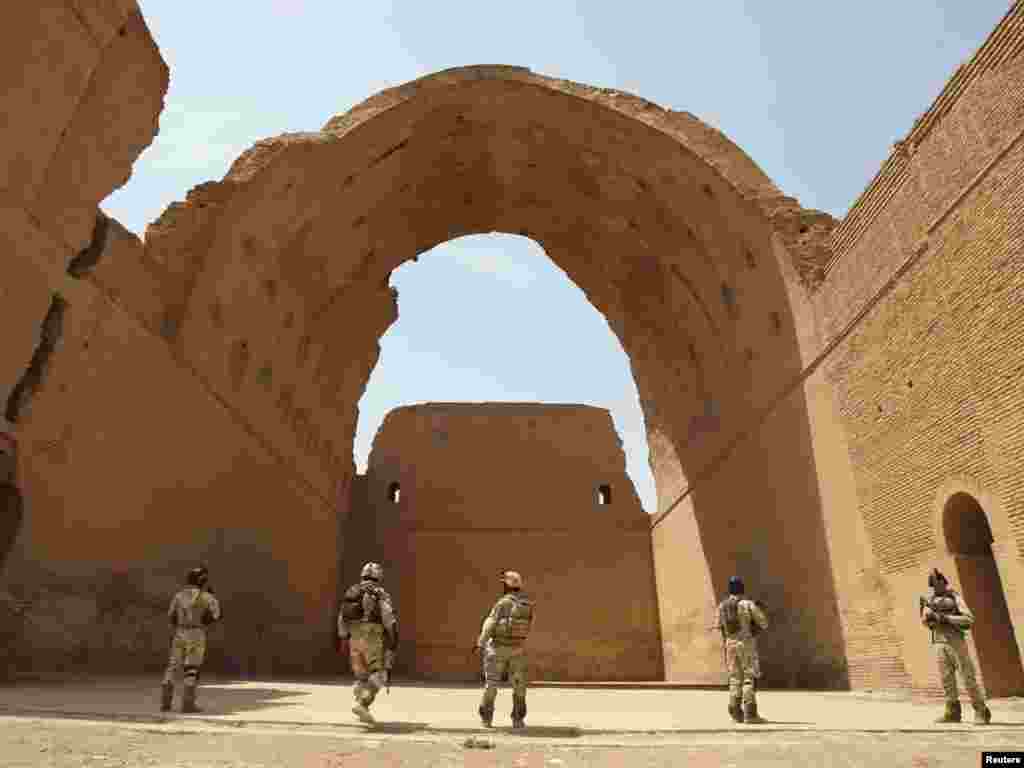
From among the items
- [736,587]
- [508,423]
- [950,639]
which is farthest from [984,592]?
[508,423]

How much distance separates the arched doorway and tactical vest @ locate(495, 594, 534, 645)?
534 centimetres

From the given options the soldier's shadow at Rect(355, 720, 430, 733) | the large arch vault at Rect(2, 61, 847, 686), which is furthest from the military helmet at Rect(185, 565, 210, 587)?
the large arch vault at Rect(2, 61, 847, 686)

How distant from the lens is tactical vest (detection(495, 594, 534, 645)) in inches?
228

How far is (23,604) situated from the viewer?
8.55 metres

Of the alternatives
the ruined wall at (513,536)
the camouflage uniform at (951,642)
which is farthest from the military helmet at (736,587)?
the ruined wall at (513,536)

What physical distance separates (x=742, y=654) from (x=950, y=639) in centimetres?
174

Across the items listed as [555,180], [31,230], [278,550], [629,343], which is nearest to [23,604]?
[31,230]

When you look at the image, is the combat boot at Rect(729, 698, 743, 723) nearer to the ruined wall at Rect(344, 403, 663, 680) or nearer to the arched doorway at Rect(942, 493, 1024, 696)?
the arched doorway at Rect(942, 493, 1024, 696)

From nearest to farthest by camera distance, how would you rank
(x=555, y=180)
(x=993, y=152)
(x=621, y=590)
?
(x=993, y=152) → (x=555, y=180) → (x=621, y=590)

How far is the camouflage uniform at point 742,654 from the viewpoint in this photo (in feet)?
19.3

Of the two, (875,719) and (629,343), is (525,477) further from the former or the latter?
(875,719)

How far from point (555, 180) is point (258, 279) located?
7.00 meters

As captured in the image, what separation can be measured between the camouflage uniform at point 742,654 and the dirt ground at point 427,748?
897mm

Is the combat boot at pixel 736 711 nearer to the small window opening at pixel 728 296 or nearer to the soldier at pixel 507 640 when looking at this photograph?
the soldier at pixel 507 640
